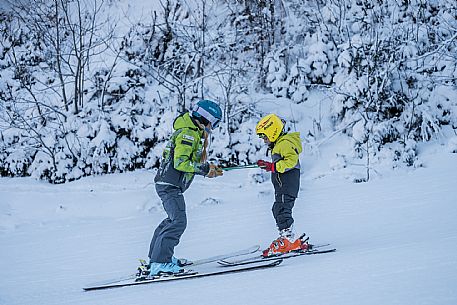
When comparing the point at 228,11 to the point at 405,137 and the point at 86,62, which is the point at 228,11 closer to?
the point at 86,62

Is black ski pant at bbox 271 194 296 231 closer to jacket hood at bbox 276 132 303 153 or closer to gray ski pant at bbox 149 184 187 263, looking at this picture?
jacket hood at bbox 276 132 303 153

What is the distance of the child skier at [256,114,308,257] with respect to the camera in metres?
5.29

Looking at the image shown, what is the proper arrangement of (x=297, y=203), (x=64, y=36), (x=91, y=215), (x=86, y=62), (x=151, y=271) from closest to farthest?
(x=151, y=271), (x=297, y=203), (x=91, y=215), (x=86, y=62), (x=64, y=36)

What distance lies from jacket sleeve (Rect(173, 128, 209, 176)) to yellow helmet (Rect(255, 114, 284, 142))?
2.62 ft

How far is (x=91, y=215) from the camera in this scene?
1014 centimetres

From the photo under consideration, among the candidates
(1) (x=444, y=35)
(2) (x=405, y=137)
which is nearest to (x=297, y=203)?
(2) (x=405, y=137)

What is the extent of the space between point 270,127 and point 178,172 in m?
1.11

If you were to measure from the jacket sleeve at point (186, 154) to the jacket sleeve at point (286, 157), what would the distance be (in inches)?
31.4

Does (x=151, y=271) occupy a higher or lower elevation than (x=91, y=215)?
lower

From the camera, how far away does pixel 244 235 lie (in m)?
6.95

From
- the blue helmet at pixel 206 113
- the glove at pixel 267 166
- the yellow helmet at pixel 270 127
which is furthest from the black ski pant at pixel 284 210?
the blue helmet at pixel 206 113

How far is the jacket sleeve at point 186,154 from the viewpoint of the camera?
4.84 m

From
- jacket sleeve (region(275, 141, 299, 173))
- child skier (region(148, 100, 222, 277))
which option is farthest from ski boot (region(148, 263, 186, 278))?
jacket sleeve (region(275, 141, 299, 173))

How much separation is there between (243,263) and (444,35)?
10.4 metres
